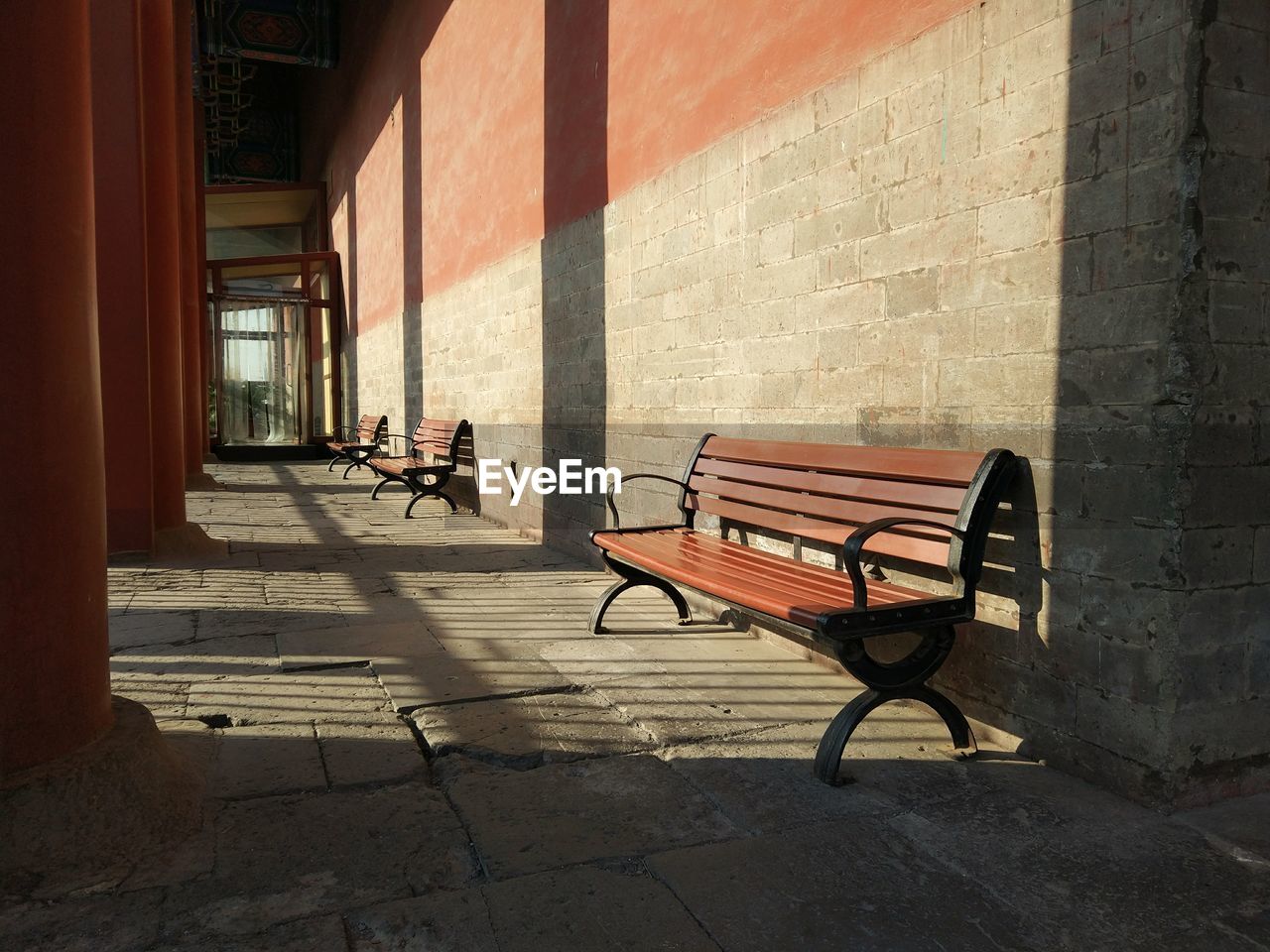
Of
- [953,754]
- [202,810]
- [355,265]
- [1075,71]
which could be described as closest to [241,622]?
[202,810]

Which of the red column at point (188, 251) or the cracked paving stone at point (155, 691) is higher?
the red column at point (188, 251)

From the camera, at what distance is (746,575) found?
10.8 ft

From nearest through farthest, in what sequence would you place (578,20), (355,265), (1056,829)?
(1056,829) → (578,20) → (355,265)

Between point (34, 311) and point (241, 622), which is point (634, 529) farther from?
point (34, 311)

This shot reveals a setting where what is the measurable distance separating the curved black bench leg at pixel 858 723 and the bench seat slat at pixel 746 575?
0.27 metres

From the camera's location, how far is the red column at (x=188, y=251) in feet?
37.7

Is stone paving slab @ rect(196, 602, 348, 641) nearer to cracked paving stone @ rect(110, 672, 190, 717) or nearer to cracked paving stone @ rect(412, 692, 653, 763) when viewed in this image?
cracked paving stone @ rect(110, 672, 190, 717)

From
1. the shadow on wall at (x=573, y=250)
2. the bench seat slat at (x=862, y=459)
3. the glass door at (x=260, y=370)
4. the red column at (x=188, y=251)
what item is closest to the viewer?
the bench seat slat at (x=862, y=459)

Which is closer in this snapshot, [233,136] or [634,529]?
[634,529]

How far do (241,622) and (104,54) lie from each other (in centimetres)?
379

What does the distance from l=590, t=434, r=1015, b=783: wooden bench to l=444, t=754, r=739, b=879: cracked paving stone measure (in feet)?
1.47

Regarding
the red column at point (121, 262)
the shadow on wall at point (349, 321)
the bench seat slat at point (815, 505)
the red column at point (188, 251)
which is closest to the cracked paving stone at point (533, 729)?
the bench seat slat at point (815, 505)

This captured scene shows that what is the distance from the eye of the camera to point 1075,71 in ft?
8.79

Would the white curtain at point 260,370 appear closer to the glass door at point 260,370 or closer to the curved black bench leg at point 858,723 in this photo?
the glass door at point 260,370
